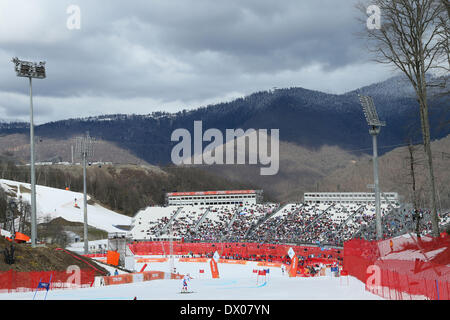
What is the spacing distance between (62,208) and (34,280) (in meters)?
96.8

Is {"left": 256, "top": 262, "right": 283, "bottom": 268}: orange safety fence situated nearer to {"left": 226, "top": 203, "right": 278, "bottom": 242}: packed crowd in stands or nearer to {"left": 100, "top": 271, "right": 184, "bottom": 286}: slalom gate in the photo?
{"left": 100, "top": 271, "right": 184, "bottom": 286}: slalom gate

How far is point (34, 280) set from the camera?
90.1 feet

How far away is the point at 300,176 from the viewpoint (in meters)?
175

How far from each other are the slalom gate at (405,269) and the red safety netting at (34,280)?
1651 cm

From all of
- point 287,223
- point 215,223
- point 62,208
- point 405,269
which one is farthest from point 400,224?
point 62,208

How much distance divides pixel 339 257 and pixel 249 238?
3010 cm

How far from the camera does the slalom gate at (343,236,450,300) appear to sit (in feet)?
55.3

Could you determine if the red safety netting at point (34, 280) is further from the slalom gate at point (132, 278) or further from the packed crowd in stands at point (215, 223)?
the packed crowd in stands at point (215, 223)

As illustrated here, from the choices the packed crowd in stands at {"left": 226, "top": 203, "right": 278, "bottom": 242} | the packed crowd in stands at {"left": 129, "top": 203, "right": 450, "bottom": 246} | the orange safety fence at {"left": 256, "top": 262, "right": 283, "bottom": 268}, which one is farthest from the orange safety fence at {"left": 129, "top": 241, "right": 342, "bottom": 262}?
the packed crowd in stands at {"left": 226, "top": 203, "right": 278, "bottom": 242}

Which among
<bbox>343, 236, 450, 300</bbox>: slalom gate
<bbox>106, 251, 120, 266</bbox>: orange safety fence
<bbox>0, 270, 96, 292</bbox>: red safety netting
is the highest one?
<bbox>343, 236, 450, 300</bbox>: slalom gate

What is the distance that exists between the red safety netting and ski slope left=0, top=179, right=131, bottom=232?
252 feet

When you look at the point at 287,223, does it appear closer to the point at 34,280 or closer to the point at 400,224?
the point at 400,224

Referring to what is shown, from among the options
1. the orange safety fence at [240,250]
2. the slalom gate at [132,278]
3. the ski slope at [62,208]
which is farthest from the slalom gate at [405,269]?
the ski slope at [62,208]
